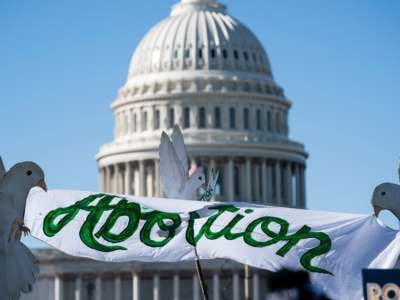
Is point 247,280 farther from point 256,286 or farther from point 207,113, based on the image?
point 207,113

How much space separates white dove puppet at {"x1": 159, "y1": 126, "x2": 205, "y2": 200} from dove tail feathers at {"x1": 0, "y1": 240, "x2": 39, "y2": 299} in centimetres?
569

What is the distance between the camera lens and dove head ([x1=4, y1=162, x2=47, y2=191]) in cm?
2503

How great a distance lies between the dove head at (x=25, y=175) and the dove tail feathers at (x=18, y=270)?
87cm

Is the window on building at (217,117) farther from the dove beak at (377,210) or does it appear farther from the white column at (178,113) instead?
the dove beak at (377,210)

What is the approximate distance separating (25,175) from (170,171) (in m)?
6.13

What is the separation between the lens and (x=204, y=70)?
16488cm

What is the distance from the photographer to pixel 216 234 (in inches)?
1045

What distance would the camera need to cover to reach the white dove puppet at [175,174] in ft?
101

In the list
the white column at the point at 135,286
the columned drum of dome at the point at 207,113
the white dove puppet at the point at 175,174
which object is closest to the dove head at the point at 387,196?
the white dove puppet at the point at 175,174

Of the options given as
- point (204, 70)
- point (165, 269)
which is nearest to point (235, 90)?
point (204, 70)

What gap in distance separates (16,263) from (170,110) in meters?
139

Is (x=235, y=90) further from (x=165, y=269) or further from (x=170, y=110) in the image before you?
(x=165, y=269)

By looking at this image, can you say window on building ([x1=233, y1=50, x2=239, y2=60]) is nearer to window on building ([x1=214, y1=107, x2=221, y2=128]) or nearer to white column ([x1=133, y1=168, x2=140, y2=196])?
window on building ([x1=214, y1=107, x2=221, y2=128])

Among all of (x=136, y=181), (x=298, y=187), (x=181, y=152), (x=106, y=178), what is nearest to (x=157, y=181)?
(x=136, y=181)
